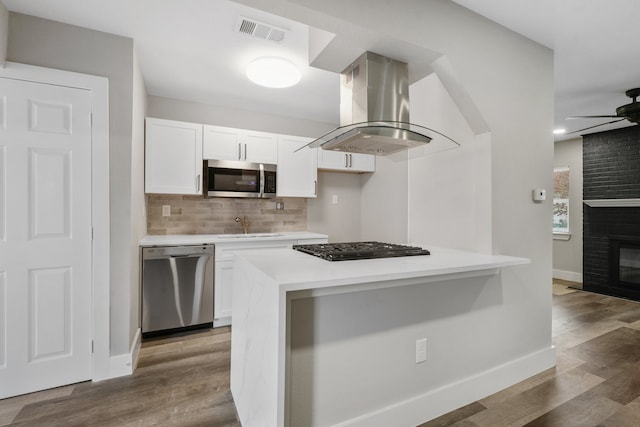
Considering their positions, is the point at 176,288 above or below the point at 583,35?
below

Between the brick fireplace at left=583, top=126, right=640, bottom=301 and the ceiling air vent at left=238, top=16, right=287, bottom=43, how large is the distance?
5181 millimetres

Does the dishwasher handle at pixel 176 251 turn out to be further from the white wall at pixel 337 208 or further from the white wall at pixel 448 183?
the white wall at pixel 448 183

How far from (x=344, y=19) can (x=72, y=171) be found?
6.65 feet

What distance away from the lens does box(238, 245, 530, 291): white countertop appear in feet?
4.32

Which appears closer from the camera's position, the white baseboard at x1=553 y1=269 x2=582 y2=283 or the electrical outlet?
the electrical outlet

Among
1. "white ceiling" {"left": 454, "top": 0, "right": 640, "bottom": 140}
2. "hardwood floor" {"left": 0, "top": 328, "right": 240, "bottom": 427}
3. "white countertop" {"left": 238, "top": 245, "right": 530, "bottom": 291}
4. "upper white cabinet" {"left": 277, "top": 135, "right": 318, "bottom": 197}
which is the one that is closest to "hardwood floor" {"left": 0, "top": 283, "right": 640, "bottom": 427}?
"hardwood floor" {"left": 0, "top": 328, "right": 240, "bottom": 427}

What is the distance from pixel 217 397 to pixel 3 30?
8.75ft

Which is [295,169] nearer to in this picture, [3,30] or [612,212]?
[3,30]

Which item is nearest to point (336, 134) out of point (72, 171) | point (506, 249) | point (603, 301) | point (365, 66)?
point (365, 66)

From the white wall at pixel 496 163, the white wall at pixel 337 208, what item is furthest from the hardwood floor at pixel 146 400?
the white wall at pixel 337 208

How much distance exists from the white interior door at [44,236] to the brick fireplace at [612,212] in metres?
6.38

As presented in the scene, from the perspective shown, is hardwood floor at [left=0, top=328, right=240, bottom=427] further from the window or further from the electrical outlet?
the window

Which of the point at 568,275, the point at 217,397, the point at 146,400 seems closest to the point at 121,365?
the point at 146,400

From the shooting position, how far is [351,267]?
1.58m
